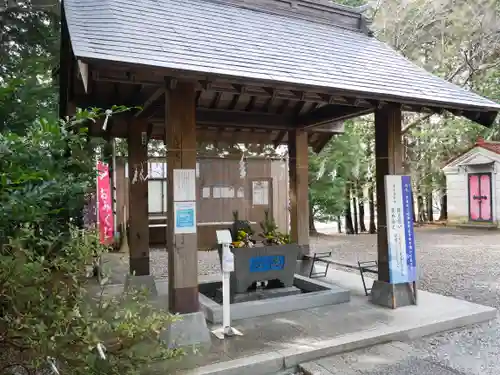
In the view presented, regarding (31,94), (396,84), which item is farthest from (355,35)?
(31,94)

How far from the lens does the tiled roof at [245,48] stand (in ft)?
13.8

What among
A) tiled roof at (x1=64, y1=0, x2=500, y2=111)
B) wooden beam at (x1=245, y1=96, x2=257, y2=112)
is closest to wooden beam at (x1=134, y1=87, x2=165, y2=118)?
tiled roof at (x1=64, y1=0, x2=500, y2=111)

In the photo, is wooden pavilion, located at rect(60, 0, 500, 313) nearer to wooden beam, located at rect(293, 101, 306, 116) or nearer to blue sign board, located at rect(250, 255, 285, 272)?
wooden beam, located at rect(293, 101, 306, 116)

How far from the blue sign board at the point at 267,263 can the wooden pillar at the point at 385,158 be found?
1459 millimetres

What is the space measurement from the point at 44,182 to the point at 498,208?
18.3 meters

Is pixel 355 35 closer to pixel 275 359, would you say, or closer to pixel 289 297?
pixel 289 297

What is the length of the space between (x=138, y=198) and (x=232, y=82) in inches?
132

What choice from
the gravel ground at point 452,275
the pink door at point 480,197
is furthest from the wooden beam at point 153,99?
the pink door at point 480,197

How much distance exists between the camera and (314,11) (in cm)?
741

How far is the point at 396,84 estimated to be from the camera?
555 cm

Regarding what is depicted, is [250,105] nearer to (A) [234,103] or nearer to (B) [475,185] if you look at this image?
(A) [234,103]

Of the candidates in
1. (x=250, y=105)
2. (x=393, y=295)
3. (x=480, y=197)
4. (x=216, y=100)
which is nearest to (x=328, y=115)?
(x=250, y=105)

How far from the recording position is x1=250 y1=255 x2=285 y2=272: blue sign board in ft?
19.3

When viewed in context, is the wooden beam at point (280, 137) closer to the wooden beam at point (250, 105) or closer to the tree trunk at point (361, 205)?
the wooden beam at point (250, 105)
